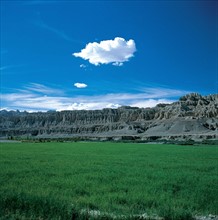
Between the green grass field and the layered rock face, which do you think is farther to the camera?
the layered rock face

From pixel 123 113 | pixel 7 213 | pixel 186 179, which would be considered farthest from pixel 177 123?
pixel 7 213

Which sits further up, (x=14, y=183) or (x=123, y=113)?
(x=123, y=113)

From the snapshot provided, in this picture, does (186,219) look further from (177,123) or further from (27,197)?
(177,123)

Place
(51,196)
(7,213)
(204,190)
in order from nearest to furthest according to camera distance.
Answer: (7,213)
(51,196)
(204,190)

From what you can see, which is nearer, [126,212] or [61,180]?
[126,212]

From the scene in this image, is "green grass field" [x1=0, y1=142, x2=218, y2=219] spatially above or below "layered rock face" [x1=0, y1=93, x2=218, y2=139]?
below

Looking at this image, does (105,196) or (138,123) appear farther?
(138,123)

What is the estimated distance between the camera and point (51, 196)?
12.1 metres

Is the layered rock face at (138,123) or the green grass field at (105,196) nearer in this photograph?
the green grass field at (105,196)

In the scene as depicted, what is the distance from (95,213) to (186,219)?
2945 millimetres

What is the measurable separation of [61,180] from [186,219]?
794cm

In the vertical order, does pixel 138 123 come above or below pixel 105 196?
above

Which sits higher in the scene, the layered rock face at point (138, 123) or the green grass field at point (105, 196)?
the layered rock face at point (138, 123)

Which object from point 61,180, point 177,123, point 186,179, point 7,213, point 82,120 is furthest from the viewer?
point 82,120
